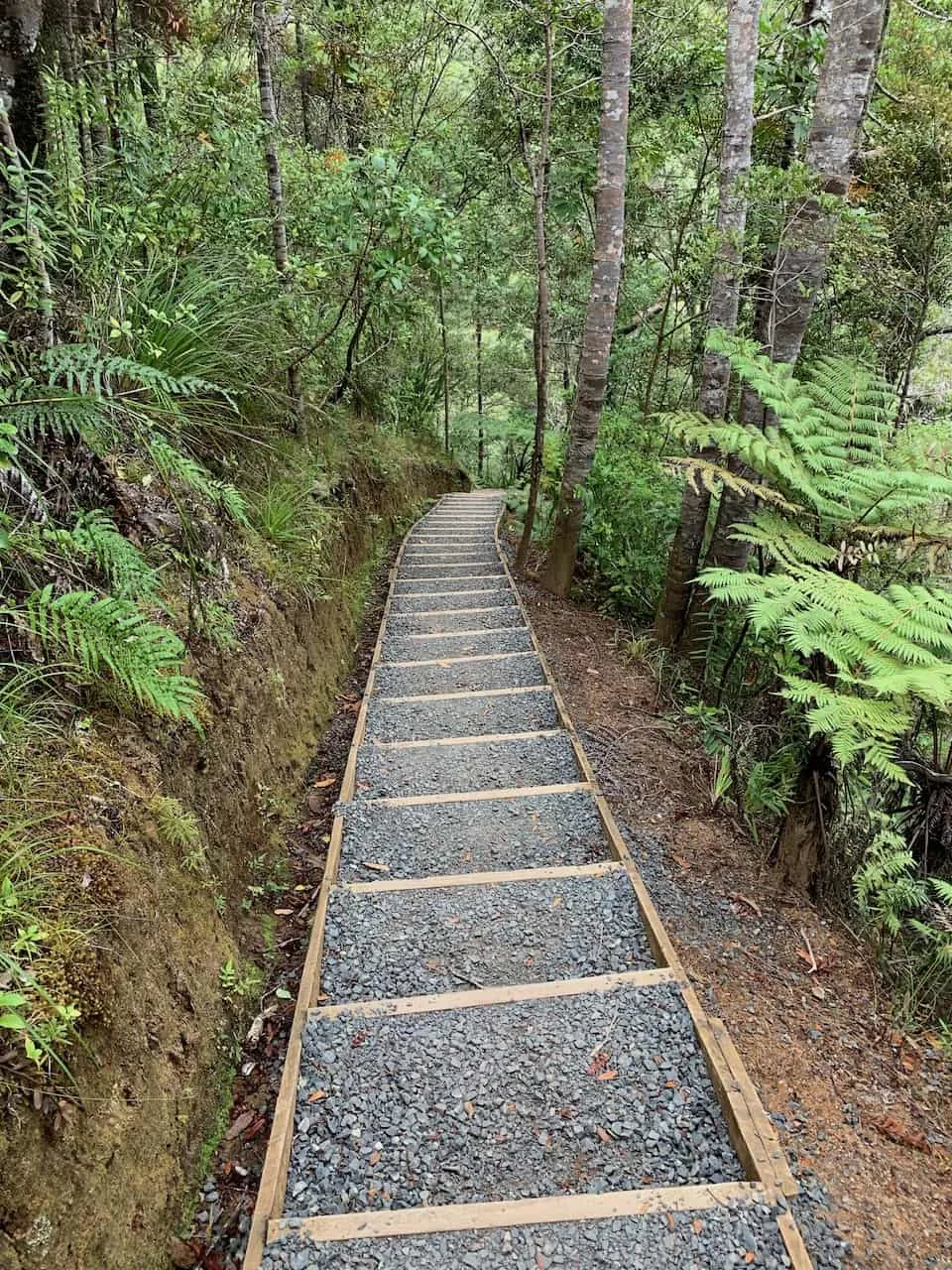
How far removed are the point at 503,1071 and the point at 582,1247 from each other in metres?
0.52

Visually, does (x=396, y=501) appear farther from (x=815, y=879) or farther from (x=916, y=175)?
(x=815, y=879)

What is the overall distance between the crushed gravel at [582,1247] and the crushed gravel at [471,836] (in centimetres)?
139

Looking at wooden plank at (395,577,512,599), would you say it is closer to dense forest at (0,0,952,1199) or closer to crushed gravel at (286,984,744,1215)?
dense forest at (0,0,952,1199)

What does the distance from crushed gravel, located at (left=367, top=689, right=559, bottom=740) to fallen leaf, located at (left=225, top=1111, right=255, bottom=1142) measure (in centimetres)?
213

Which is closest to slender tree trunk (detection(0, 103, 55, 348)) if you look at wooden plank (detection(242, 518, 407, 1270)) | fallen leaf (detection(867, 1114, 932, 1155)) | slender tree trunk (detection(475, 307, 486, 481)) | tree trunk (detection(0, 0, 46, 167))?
tree trunk (detection(0, 0, 46, 167))

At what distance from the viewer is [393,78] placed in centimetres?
723

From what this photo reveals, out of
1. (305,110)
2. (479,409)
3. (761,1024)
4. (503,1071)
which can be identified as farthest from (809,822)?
(479,409)

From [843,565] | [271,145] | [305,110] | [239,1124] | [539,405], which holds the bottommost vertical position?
[239,1124]

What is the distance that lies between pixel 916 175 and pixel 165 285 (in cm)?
407

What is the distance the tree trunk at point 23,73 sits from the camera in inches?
107

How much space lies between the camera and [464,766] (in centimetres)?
376

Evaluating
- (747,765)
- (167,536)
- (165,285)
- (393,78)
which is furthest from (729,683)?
(393,78)

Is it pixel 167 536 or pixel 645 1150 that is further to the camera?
pixel 167 536

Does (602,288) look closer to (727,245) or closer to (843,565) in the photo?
(727,245)
